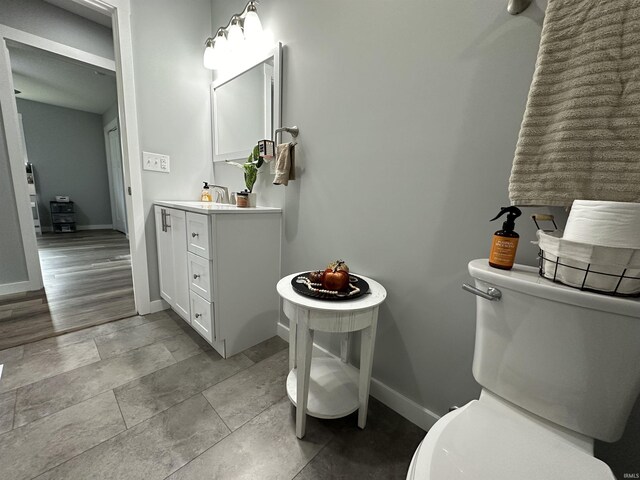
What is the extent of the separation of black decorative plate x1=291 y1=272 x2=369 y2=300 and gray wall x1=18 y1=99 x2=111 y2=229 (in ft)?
20.7

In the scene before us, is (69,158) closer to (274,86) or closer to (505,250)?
(274,86)

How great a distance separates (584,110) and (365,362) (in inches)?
38.5

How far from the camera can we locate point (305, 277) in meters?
1.14

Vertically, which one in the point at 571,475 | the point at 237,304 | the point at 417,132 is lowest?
the point at 237,304

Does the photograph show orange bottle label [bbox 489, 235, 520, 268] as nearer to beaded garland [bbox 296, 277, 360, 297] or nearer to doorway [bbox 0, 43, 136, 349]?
beaded garland [bbox 296, 277, 360, 297]

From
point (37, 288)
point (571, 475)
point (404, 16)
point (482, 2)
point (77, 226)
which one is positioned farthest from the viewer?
point (77, 226)

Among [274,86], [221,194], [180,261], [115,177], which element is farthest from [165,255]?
[115,177]

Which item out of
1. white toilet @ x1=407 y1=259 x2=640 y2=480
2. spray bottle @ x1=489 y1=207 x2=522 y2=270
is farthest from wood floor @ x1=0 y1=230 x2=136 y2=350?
spray bottle @ x1=489 y1=207 x2=522 y2=270

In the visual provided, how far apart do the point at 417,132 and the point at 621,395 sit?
3.00 ft

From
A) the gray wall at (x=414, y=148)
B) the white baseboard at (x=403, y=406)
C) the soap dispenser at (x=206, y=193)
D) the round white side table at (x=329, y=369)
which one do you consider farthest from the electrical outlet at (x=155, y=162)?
the white baseboard at (x=403, y=406)

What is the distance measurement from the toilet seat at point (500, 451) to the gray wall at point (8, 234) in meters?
3.11

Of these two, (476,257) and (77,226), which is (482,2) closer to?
(476,257)

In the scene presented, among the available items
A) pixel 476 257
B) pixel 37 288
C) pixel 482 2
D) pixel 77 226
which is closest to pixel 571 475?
pixel 476 257

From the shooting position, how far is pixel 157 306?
6.39 ft
